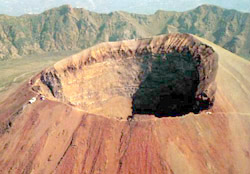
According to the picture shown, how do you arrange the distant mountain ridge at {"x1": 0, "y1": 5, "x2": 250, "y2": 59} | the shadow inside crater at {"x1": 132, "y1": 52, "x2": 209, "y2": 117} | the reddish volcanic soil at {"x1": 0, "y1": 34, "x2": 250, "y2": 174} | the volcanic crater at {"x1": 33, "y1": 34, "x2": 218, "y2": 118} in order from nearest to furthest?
the reddish volcanic soil at {"x1": 0, "y1": 34, "x2": 250, "y2": 174}
the volcanic crater at {"x1": 33, "y1": 34, "x2": 218, "y2": 118}
the shadow inside crater at {"x1": 132, "y1": 52, "x2": 209, "y2": 117}
the distant mountain ridge at {"x1": 0, "y1": 5, "x2": 250, "y2": 59}

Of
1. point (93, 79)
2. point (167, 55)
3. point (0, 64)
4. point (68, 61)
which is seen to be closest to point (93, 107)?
point (93, 79)

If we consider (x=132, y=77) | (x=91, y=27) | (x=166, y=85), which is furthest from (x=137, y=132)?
(x=91, y=27)

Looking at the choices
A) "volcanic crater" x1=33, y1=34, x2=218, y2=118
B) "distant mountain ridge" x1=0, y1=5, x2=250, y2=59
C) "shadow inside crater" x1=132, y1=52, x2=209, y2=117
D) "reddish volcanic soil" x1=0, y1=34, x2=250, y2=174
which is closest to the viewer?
"reddish volcanic soil" x1=0, y1=34, x2=250, y2=174

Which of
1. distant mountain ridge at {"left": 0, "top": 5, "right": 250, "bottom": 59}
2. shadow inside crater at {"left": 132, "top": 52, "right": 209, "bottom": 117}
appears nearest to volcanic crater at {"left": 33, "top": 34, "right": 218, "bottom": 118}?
shadow inside crater at {"left": 132, "top": 52, "right": 209, "bottom": 117}

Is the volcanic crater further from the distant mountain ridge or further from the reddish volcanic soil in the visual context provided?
the distant mountain ridge

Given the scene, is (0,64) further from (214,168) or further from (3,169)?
(214,168)

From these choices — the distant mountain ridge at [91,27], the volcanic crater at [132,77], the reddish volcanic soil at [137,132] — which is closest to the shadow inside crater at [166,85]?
the volcanic crater at [132,77]

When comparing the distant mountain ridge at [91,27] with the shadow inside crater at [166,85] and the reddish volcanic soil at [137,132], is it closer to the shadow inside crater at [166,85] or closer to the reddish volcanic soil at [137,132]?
the shadow inside crater at [166,85]

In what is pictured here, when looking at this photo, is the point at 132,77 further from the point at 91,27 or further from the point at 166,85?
the point at 91,27
